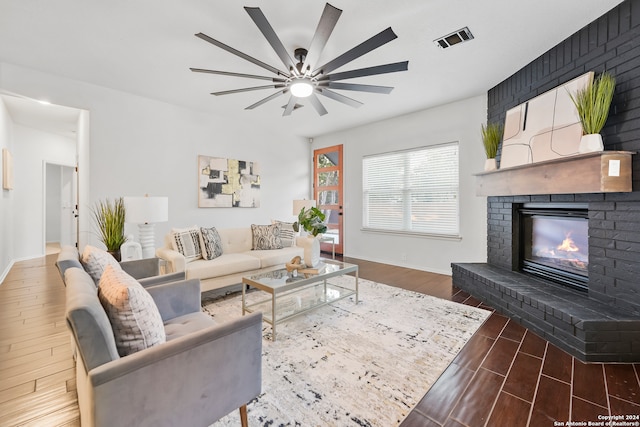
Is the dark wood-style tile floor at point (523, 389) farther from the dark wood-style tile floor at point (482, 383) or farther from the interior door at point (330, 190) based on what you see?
the interior door at point (330, 190)

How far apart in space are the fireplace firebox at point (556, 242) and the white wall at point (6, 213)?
7.02m

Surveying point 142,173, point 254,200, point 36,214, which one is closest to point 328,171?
point 254,200

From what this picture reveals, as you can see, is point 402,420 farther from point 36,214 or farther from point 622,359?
point 36,214

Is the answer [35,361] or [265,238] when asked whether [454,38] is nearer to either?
[265,238]

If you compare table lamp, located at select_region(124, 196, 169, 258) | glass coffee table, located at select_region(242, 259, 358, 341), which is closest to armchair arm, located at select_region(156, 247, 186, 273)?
table lamp, located at select_region(124, 196, 169, 258)

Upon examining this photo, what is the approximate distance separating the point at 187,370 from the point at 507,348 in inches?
92.3

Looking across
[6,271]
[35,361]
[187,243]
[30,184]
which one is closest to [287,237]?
[187,243]

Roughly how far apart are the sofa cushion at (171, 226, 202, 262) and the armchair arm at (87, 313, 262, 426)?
7.50ft

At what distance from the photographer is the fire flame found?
2.73m

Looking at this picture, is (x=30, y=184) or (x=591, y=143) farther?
(x=30, y=184)

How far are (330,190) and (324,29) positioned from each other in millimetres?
4525

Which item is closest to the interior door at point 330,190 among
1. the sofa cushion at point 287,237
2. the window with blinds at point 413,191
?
the window with blinds at point 413,191

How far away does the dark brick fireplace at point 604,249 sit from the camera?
198cm

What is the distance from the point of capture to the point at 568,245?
2.79m
